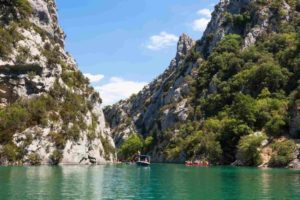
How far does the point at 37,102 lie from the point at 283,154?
260ft

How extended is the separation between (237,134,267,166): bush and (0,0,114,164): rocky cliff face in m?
54.3

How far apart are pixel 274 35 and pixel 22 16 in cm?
10535

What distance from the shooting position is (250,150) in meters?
131

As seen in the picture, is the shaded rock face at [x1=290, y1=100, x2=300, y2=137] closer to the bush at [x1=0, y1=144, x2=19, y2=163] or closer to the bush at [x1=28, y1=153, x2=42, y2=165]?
the bush at [x1=28, y1=153, x2=42, y2=165]

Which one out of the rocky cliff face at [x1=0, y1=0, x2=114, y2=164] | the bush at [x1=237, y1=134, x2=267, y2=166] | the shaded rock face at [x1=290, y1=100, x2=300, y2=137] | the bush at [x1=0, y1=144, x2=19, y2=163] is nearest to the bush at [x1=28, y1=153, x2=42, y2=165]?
the rocky cliff face at [x1=0, y1=0, x2=114, y2=164]

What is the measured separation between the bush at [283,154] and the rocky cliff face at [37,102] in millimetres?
64360

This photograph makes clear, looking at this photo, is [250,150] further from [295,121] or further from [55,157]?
[55,157]

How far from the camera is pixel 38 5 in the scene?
18612cm

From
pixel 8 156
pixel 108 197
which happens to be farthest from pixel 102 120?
pixel 108 197

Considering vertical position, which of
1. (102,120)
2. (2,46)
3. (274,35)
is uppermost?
(274,35)

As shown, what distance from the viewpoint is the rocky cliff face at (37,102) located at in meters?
139

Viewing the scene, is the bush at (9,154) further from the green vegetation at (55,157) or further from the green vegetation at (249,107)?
the green vegetation at (249,107)

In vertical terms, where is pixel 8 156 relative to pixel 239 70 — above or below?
below

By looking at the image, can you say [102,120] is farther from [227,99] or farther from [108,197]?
[108,197]
